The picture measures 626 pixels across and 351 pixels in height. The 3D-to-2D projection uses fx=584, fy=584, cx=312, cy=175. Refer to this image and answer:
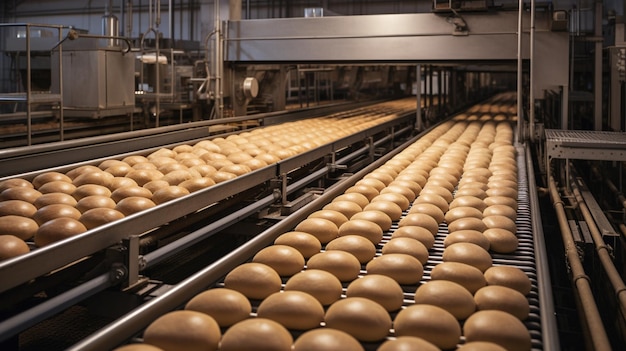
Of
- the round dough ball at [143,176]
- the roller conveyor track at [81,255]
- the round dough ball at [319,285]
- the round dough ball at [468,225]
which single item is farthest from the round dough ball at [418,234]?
the round dough ball at [143,176]

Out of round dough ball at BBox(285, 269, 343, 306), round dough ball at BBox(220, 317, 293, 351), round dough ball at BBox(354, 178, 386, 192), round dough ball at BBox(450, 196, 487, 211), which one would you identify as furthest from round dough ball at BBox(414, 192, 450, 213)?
round dough ball at BBox(220, 317, 293, 351)

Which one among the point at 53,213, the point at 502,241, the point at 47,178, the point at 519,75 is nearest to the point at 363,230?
the point at 502,241

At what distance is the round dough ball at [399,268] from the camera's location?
1688 mm

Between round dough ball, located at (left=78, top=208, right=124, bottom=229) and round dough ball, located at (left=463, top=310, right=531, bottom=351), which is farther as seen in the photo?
round dough ball, located at (left=78, top=208, right=124, bottom=229)

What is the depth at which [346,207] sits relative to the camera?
2.37 metres

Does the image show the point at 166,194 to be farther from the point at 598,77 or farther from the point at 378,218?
the point at 598,77

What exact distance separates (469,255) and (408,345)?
0.66 meters

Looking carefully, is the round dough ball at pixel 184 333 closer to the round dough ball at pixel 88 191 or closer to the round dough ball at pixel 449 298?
the round dough ball at pixel 449 298

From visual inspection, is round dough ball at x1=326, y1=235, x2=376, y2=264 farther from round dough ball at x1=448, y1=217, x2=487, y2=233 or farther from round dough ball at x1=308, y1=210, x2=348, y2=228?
round dough ball at x1=448, y1=217, x2=487, y2=233

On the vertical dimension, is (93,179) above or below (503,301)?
above

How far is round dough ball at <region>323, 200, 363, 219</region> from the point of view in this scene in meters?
2.35

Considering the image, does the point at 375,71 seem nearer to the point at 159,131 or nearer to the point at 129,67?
the point at 129,67

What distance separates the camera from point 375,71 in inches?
384

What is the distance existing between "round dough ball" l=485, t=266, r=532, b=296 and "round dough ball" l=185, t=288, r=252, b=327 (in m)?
0.70
